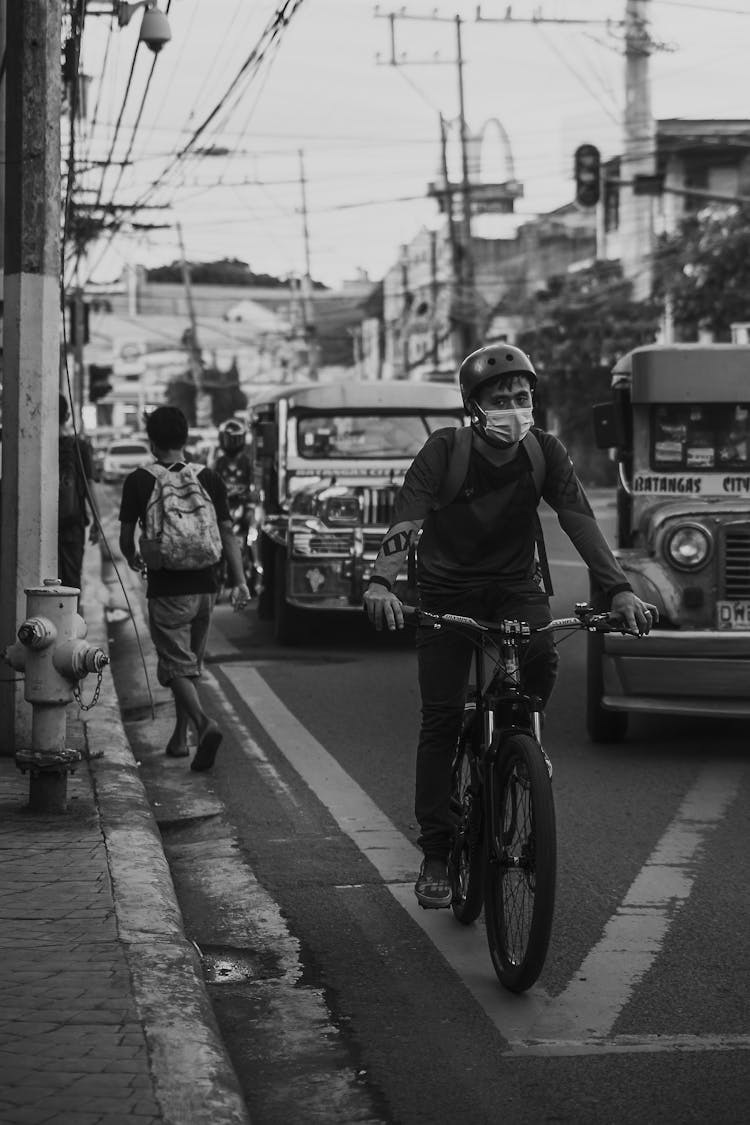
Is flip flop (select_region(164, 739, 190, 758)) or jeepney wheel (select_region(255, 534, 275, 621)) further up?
jeepney wheel (select_region(255, 534, 275, 621))

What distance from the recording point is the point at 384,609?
525 centimetres

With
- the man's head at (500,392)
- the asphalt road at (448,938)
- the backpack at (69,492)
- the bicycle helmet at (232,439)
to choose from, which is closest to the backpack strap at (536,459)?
the man's head at (500,392)

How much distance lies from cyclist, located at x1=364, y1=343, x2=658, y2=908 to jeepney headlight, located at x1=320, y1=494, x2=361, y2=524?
8.61m

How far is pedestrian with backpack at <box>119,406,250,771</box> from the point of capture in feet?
29.1

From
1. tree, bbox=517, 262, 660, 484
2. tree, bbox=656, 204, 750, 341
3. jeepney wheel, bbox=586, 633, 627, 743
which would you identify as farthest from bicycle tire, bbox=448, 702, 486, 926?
tree, bbox=517, 262, 660, 484

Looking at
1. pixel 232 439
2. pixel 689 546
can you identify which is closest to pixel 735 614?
pixel 689 546

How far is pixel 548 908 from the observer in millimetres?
4922

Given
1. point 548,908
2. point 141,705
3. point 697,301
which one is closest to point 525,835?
point 548,908

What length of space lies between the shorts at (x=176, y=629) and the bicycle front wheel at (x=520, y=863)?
149 inches

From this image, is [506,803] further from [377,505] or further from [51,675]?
[377,505]

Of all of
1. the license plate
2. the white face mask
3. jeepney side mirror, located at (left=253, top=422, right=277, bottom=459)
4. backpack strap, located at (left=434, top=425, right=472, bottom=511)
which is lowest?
the license plate

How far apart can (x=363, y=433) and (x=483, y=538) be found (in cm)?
1010

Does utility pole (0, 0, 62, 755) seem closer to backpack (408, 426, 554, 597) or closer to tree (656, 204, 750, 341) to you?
backpack (408, 426, 554, 597)

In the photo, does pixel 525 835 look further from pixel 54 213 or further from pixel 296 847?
pixel 54 213
